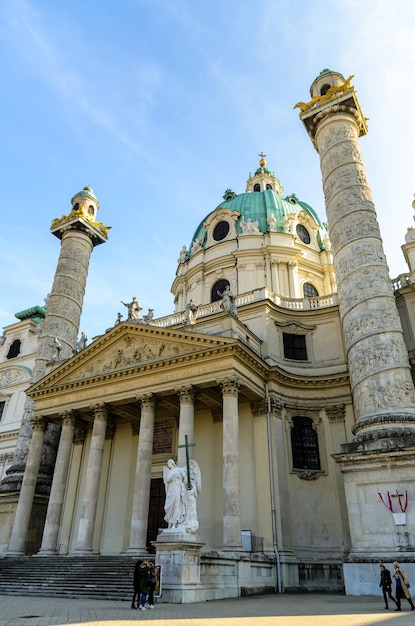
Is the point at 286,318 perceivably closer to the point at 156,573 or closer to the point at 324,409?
the point at 324,409

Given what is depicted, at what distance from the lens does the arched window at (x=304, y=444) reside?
21.2m

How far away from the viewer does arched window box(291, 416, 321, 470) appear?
21203mm

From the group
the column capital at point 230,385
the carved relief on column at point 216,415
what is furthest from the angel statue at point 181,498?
the carved relief on column at point 216,415

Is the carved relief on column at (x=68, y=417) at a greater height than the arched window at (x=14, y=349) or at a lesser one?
lesser

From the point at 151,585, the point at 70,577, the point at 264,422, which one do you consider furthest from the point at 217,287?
the point at 151,585

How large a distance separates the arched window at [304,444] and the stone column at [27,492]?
37.8 feet

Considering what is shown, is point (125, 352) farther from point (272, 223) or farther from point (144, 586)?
point (272, 223)

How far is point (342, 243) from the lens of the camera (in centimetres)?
2062

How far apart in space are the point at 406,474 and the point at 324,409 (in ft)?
23.0

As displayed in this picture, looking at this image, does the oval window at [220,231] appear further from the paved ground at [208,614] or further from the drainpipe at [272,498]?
the paved ground at [208,614]

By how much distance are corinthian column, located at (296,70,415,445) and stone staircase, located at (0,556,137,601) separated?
8.88m

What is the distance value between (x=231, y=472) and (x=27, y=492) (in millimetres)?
9847

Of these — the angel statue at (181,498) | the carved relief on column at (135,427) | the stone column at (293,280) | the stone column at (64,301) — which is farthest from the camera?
the stone column at (293,280)

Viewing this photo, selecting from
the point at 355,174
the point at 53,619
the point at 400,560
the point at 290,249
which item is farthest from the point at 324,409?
the point at 53,619
